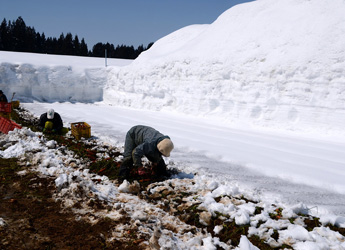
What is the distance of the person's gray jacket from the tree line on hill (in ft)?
132

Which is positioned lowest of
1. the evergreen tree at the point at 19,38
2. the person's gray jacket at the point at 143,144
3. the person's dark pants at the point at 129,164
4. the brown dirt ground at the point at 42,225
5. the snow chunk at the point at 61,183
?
the brown dirt ground at the point at 42,225

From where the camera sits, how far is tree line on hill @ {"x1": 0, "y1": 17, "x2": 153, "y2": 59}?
46062 millimetres

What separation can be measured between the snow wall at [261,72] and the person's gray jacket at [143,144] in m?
6.19

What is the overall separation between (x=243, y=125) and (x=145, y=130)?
20.0 feet

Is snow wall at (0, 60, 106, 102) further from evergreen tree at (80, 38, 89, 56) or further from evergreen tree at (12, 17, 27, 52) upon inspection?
evergreen tree at (80, 38, 89, 56)

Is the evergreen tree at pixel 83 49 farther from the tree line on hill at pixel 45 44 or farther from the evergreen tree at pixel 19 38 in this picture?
the evergreen tree at pixel 19 38

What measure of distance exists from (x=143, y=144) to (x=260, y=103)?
695cm

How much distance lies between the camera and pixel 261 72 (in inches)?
397

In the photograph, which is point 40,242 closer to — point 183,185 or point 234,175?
point 183,185

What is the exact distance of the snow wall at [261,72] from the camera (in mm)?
8578

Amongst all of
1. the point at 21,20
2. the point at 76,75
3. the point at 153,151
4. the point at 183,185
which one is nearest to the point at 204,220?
the point at 183,185

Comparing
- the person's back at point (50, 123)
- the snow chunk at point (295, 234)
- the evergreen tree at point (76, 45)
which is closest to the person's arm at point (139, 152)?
the snow chunk at point (295, 234)

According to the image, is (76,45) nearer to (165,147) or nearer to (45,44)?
(45,44)

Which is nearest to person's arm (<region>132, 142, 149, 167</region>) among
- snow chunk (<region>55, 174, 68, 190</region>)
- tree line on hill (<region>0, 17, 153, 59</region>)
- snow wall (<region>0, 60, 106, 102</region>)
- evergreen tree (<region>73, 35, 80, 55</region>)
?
snow chunk (<region>55, 174, 68, 190</region>)
